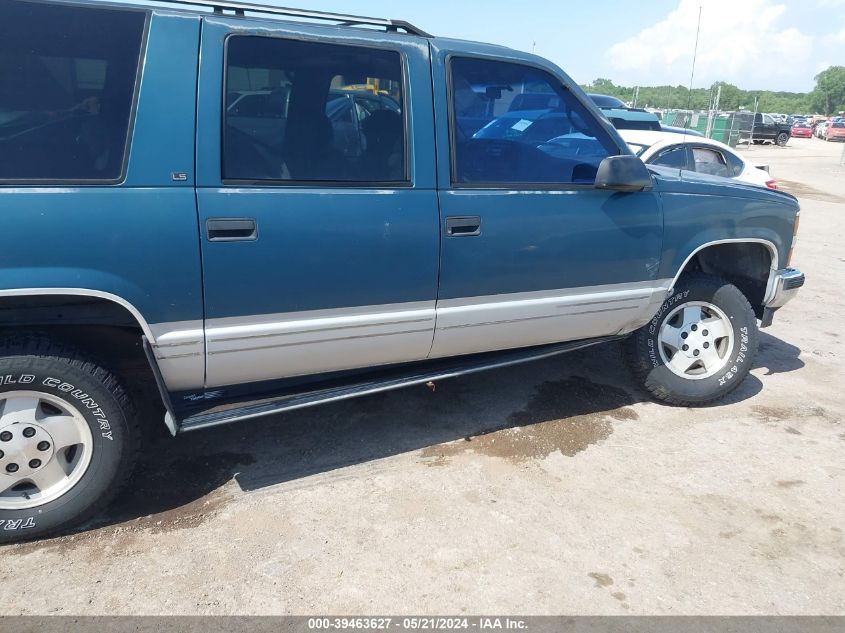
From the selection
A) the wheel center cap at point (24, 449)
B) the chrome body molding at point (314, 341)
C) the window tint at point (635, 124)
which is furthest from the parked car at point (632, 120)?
the wheel center cap at point (24, 449)

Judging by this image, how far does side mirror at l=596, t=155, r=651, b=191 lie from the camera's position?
3410mm

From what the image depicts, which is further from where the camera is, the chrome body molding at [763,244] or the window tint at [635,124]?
the window tint at [635,124]

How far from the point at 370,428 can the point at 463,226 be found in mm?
1390

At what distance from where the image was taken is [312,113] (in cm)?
298

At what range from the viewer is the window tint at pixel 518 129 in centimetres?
327

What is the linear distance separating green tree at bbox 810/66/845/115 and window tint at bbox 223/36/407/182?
12591cm

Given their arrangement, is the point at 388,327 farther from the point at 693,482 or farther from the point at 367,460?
the point at 693,482

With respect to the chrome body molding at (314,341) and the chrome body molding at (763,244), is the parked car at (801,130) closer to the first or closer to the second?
the chrome body molding at (763,244)

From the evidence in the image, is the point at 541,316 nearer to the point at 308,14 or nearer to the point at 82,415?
the point at 308,14

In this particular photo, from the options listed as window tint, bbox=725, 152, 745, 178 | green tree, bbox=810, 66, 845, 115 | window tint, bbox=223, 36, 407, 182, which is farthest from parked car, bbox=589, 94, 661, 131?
green tree, bbox=810, 66, 845, 115

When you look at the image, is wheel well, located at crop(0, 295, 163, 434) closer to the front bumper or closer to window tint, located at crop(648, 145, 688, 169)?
the front bumper

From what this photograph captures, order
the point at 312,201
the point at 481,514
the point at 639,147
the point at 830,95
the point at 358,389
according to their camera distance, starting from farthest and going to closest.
Answer: the point at 830,95 → the point at 639,147 → the point at 358,389 → the point at 481,514 → the point at 312,201

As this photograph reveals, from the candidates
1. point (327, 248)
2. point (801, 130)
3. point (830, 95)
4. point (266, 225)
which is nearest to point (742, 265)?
point (327, 248)

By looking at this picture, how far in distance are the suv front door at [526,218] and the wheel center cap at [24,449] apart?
5.83 feet
